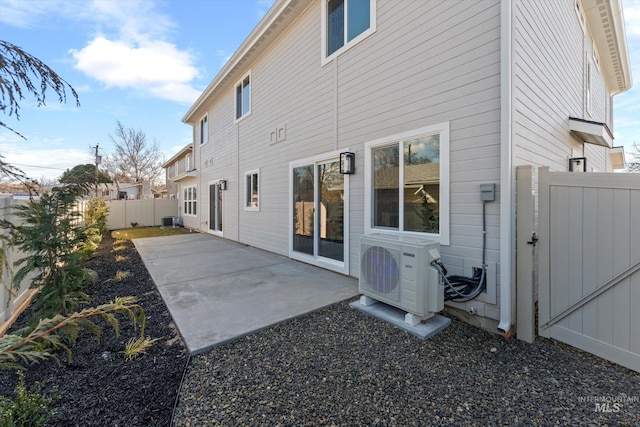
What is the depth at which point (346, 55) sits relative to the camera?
4.95 metres

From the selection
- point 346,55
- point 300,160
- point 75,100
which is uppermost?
point 346,55

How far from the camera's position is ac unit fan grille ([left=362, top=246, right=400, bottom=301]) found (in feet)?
10.4

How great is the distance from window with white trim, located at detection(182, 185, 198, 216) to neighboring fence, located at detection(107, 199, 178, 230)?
1.86 metres

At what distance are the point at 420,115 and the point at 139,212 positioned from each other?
16.5 meters

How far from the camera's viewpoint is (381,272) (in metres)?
3.35

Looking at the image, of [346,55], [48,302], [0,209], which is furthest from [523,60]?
[0,209]

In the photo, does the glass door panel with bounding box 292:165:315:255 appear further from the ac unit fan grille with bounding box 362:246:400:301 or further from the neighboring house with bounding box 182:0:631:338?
the ac unit fan grille with bounding box 362:246:400:301

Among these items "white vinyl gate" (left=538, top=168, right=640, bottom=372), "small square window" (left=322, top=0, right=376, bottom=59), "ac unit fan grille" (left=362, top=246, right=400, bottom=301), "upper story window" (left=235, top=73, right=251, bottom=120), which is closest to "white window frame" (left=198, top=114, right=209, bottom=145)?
"upper story window" (left=235, top=73, right=251, bottom=120)

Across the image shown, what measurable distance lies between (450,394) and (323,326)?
4.68 ft

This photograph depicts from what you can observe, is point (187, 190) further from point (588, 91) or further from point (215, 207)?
point (588, 91)

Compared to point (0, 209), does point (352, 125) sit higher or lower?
higher

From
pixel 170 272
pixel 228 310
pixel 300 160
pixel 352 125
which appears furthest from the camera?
pixel 300 160

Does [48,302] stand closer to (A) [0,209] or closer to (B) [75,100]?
(A) [0,209]

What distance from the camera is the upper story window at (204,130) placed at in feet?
39.1
